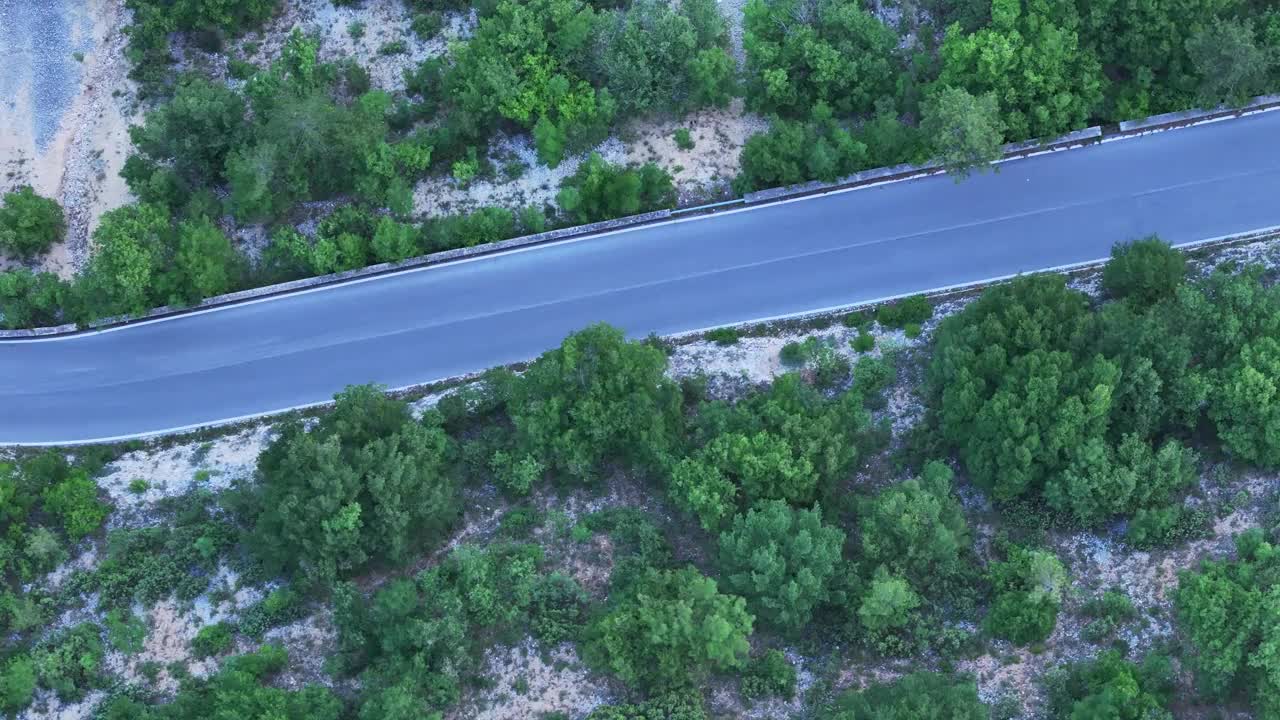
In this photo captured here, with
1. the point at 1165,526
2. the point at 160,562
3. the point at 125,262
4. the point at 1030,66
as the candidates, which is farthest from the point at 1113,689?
the point at 125,262

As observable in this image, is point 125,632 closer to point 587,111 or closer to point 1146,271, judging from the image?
point 587,111

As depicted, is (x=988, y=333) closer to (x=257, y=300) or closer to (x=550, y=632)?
(x=550, y=632)

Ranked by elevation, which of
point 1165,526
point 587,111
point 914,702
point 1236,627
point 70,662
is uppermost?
point 587,111

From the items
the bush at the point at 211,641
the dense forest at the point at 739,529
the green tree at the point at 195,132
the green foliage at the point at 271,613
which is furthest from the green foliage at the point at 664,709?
the green tree at the point at 195,132

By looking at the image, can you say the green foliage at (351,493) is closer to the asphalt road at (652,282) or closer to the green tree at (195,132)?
the asphalt road at (652,282)

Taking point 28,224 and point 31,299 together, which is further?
point 28,224
